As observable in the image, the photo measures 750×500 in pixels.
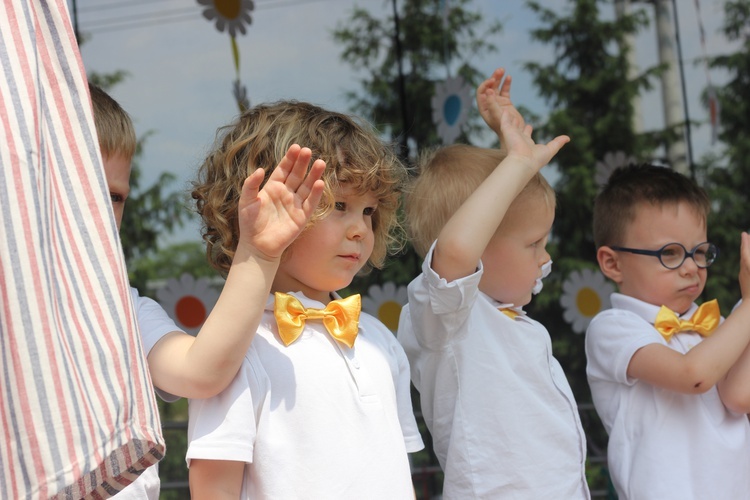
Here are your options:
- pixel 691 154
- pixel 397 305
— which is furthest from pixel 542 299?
pixel 691 154

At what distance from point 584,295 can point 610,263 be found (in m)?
1.61

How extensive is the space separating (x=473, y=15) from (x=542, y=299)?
1.35 m

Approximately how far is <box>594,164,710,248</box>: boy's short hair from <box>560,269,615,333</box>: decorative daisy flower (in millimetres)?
1505

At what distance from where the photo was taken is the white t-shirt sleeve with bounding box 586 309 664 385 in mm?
2225

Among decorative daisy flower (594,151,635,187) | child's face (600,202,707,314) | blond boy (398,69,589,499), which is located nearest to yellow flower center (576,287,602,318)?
decorative daisy flower (594,151,635,187)

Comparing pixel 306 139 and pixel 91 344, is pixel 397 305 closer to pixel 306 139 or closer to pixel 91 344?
pixel 306 139

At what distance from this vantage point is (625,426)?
2.25m

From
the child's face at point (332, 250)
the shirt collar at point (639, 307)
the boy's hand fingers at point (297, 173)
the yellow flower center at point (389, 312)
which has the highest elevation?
the boy's hand fingers at point (297, 173)

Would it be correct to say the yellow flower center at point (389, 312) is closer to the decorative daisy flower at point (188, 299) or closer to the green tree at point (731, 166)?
the decorative daisy flower at point (188, 299)

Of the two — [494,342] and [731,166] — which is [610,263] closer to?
[494,342]

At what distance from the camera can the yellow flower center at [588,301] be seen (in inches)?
158

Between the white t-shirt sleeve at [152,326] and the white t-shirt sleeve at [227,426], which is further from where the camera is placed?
the white t-shirt sleeve at [152,326]

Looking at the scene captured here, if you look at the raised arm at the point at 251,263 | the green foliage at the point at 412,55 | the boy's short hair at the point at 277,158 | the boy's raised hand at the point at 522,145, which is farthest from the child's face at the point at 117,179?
the green foliage at the point at 412,55

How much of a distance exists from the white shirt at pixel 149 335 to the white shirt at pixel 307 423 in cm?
13
